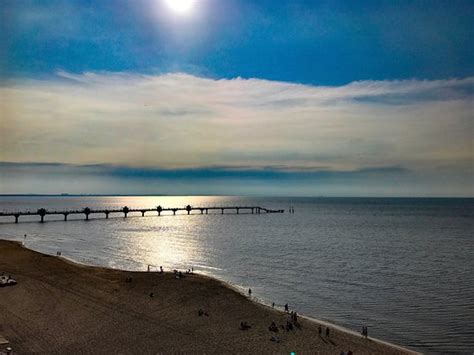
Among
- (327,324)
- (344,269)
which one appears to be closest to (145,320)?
(327,324)

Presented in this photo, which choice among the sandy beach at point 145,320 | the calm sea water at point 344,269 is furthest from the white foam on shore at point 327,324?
the calm sea water at point 344,269

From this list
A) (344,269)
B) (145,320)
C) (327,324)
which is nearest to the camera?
(145,320)

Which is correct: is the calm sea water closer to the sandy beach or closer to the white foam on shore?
the white foam on shore

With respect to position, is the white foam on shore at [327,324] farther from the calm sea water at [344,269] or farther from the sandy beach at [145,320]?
the calm sea water at [344,269]

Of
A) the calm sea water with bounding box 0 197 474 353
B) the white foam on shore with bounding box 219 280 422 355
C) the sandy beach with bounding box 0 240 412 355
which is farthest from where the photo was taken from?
the calm sea water with bounding box 0 197 474 353

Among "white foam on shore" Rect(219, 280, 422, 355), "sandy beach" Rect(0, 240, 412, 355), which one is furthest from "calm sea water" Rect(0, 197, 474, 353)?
"sandy beach" Rect(0, 240, 412, 355)

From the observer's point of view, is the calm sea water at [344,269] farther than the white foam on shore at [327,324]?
Yes

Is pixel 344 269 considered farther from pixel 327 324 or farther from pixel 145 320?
pixel 145 320

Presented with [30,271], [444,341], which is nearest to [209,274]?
[30,271]
